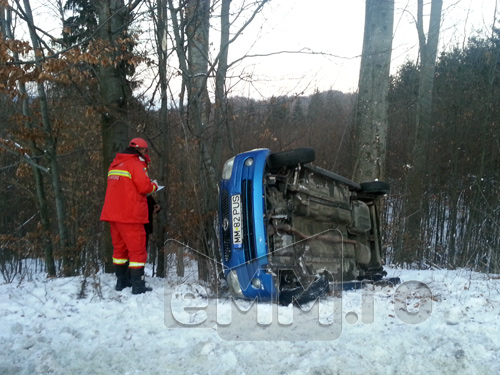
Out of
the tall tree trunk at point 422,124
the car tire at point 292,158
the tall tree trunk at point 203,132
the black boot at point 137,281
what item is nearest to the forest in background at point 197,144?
the tall tree trunk at point 203,132

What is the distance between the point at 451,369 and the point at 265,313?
63.5 inches

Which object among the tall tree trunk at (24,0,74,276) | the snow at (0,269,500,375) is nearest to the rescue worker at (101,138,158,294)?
the snow at (0,269,500,375)

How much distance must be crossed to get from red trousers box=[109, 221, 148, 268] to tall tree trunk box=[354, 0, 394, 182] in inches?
162

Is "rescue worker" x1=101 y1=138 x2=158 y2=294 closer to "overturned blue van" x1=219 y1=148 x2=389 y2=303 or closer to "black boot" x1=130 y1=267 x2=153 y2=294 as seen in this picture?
"black boot" x1=130 y1=267 x2=153 y2=294

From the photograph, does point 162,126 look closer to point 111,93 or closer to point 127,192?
point 111,93

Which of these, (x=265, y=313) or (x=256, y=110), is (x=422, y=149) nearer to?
(x=256, y=110)

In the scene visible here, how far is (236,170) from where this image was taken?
14.9ft

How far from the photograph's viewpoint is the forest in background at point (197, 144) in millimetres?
6387

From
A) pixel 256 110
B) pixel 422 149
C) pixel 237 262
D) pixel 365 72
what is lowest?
pixel 237 262

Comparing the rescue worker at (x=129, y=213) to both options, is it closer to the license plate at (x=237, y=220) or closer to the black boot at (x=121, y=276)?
the black boot at (x=121, y=276)

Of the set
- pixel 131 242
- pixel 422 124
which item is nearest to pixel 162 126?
pixel 131 242

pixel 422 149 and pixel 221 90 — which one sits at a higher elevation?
pixel 221 90

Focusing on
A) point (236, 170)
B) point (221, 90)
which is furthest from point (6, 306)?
point (221, 90)

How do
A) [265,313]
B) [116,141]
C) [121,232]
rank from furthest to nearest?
[116,141], [121,232], [265,313]
